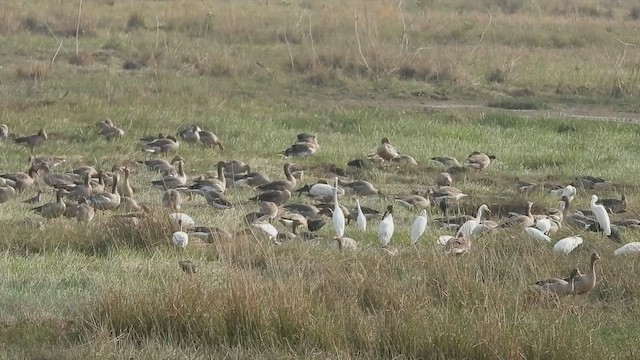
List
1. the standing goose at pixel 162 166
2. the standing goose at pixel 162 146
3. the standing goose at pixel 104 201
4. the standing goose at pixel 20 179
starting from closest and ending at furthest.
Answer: the standing goose at pixel 104 201 < the standing goose at pixel 20 179 < the standing goose at pixel 162 166 < the standing goose at pixel 162 146

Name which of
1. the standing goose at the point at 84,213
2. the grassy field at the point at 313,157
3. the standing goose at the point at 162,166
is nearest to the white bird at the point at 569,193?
the grassy field at the point at 313,157

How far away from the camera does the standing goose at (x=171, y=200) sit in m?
12.3

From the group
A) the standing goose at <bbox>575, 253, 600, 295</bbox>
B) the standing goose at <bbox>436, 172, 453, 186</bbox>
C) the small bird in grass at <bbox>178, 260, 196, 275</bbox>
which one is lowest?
the standing goose at <bbox>436, 172, 453, 186</bbox>

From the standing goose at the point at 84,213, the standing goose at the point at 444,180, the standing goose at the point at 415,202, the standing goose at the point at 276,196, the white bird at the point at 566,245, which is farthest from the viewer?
the standing goose at the point at 444,180

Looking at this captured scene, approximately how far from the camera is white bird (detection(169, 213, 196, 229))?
1049 cm

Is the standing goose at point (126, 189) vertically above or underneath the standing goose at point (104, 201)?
underneath

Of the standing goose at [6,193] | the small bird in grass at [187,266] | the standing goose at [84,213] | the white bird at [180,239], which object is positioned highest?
the small bird in grass at [187,266]

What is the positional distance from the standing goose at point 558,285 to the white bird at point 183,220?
11.0 feet

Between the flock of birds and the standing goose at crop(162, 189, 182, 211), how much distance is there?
1 centimetres

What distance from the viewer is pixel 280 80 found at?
25.7 m

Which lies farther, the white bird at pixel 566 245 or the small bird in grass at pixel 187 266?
the white bird at pixel 566 245

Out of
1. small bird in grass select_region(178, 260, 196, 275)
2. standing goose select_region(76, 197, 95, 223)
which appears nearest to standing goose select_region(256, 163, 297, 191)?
standing goose select_region(76, 197, 95, 223)

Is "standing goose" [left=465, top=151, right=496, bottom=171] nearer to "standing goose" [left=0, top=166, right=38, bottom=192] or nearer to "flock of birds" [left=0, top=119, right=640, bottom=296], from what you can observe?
"flock of birds" [left=0, top=119, right=640, bottom=296]

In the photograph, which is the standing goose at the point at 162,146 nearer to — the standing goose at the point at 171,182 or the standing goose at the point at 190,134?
the standing goose at the point at 190,134
